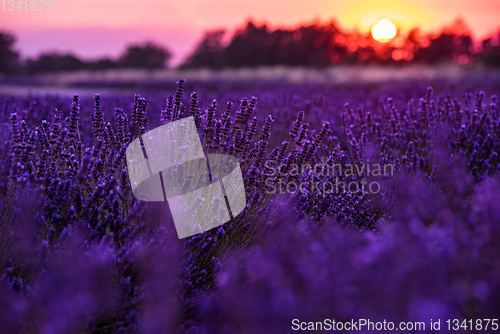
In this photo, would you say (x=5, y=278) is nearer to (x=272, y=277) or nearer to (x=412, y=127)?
(x=272, y=277)

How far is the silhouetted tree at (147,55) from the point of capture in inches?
1474

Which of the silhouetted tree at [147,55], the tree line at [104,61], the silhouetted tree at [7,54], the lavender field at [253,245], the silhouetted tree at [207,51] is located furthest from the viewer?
the silhouetted tree at [147,55]

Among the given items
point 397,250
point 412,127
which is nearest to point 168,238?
point 397,250

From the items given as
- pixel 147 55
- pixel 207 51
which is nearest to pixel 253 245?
pixel 207 51

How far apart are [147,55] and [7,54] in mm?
11471

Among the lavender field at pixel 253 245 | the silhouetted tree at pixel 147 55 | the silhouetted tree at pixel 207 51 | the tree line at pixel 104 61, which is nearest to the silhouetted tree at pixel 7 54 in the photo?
the tree line at pixel 104 61

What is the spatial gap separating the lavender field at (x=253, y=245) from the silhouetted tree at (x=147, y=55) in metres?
37.0

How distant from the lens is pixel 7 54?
3266 cm

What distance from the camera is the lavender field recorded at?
3.30 feet

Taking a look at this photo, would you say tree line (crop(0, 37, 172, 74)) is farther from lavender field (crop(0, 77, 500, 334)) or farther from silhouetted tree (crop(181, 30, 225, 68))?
lavender field (crop(0, 77, 500, 334))

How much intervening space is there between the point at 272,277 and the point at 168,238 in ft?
2.23

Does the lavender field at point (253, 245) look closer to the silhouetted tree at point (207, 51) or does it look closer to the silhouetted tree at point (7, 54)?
the silhouetted tree at point (207, 51)

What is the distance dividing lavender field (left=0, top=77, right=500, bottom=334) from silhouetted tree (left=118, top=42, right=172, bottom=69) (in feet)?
121

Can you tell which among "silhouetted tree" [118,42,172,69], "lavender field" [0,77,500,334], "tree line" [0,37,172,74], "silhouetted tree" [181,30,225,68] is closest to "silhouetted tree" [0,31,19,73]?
"tree line" [0,37,172,74]
